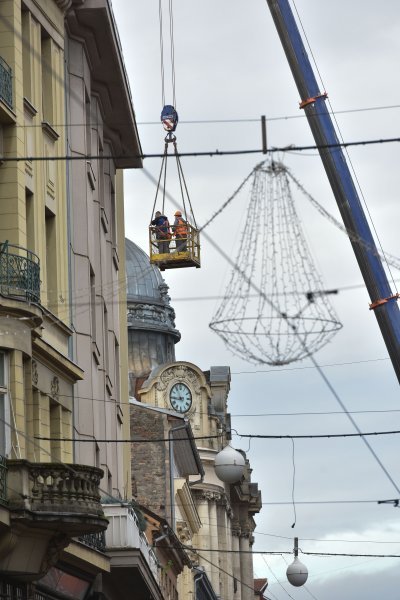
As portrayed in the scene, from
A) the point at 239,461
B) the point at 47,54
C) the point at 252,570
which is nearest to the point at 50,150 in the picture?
the point at 47,54

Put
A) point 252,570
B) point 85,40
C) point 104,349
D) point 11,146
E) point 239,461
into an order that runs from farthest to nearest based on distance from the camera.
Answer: point 252,570 < point 239,461 < point 104,349 < point 85,40 < point 11,146

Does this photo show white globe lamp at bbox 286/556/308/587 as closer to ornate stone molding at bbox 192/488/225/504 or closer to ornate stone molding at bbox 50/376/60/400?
ornate stone molding at bbox 192/488/225/504

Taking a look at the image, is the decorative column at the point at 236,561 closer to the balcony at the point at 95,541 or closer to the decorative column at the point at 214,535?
the decorative column at the point at 214,535

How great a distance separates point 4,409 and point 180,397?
224 feet

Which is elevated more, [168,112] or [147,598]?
[168,112]

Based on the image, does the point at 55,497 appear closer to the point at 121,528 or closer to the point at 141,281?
the point at 121,528

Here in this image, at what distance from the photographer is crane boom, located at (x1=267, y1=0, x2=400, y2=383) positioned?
30.9m

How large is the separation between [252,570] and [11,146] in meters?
91.1

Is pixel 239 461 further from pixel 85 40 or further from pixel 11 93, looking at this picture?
pixel 11 93

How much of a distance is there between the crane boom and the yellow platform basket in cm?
740

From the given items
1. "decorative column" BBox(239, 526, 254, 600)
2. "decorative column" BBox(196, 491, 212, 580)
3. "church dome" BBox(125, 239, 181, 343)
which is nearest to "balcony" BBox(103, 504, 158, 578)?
"church dome" BBox(125, 239, 181, 343)

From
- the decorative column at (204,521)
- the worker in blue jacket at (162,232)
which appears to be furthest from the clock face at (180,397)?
the worker in blue jacket at (162,232)

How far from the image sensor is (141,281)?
9644 centimetres

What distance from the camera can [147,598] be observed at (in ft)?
147
